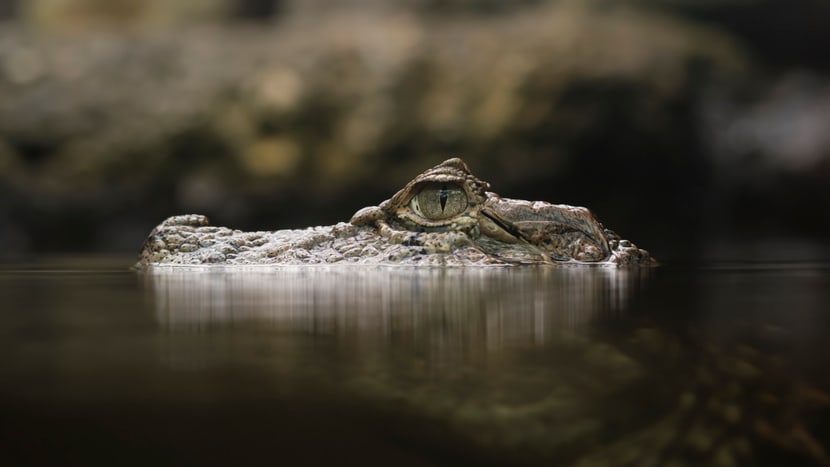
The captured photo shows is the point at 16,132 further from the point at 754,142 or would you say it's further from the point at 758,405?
the point at 758,405

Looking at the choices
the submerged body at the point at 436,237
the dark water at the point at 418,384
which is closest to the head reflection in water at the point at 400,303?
the dark water at the point at 418,384

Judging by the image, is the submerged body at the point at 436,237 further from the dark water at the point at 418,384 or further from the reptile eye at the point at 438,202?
the dark water at the point at 418,384

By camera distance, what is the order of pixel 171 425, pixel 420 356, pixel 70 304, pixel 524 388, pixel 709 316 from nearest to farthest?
pixel 171 425, pixel 524 388, pixel 420 356, pixel 709 316, pixel 70 304

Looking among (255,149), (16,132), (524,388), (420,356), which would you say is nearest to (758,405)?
(524,388)

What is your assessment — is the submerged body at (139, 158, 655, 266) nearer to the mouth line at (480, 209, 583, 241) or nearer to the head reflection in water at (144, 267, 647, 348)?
the mouth line at (480, 209, 583, 241)

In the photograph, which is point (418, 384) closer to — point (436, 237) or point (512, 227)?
point (436, 237)
